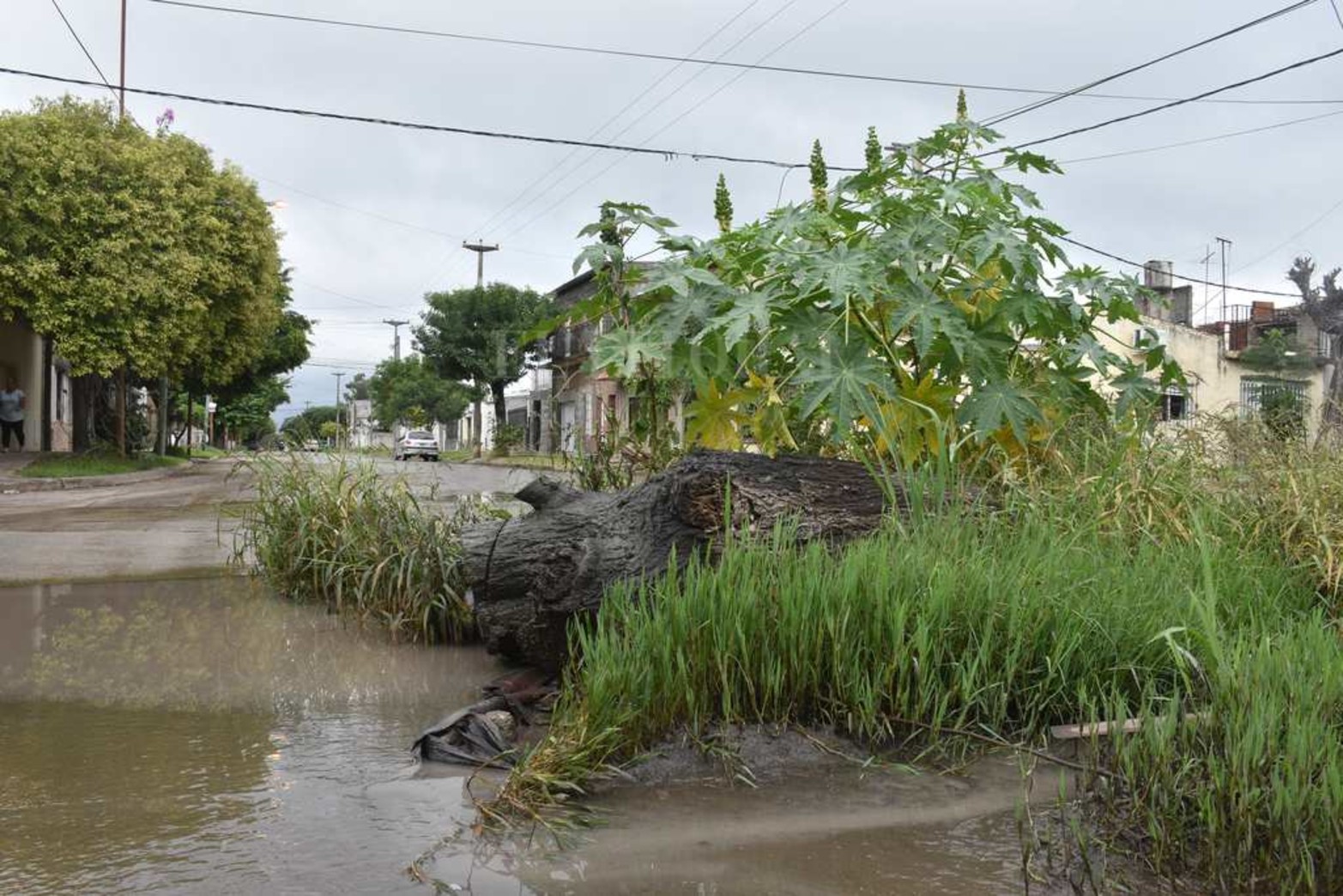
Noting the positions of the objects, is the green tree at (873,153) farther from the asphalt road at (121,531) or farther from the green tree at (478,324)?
the green tree at (478,324)

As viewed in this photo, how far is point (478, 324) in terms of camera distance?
50406 mm

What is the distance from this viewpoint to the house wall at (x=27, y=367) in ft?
89.0

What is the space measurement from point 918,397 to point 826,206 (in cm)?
137

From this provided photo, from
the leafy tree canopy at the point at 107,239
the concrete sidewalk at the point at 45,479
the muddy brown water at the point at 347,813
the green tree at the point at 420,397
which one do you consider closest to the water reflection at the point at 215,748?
the muddy brown water at the point at 347,813

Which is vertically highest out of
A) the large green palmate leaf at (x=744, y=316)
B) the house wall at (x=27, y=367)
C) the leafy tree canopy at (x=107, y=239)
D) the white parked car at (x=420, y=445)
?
the leafy tree canopy at (x=107, y=239)

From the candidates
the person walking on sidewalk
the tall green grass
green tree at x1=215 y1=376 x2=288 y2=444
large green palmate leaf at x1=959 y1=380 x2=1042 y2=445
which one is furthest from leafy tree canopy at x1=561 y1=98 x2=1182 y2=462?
green tree at x1=215 y1=376 x2=288 y2=444

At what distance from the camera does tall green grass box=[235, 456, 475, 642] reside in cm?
581

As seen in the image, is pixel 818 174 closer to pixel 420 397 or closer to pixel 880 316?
pixel 880 316

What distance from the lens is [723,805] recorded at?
3.21 m

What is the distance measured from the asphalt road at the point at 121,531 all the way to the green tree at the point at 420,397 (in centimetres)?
4256

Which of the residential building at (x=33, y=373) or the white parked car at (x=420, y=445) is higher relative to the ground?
the residential building at (x=33, y=373)

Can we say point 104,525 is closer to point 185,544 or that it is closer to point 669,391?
point 185,544

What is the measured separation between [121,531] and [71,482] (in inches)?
393

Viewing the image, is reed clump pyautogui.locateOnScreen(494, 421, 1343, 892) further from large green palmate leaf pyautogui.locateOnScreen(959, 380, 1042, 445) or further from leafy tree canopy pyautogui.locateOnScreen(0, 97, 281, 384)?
leafy tree canopy pyautogui.locateOnScreen(0, 97, 281, 384)
